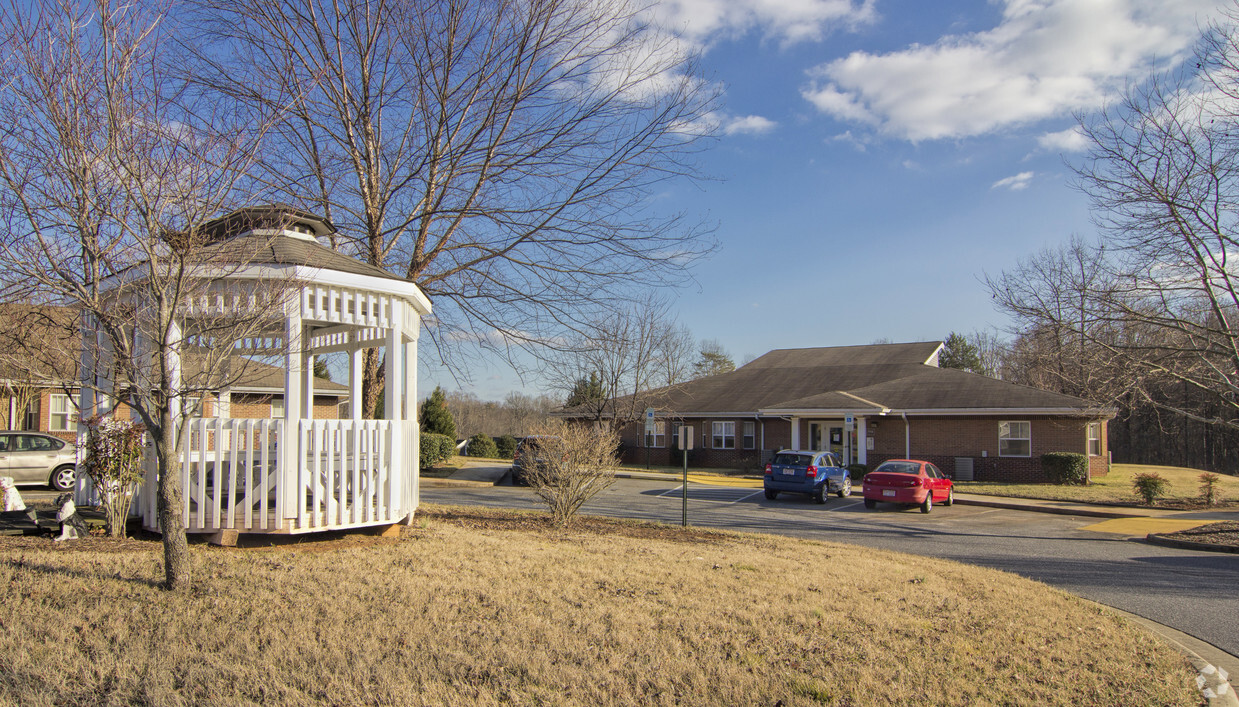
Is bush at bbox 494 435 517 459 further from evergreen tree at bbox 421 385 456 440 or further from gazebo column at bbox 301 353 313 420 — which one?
gazebo column at bbox 301 353 313 420

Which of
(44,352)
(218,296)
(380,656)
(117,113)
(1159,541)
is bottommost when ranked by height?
(1159,541)

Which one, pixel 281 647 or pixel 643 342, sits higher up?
pixel 643 342

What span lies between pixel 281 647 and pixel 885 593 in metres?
5.61

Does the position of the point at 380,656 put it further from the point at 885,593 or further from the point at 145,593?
Answer: the point at 885,593

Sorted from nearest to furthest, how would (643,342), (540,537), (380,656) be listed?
(380,656) < (540,537) < (643,342)

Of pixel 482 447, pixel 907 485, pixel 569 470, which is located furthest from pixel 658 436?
pixel 569 470

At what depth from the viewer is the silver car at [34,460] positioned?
665 inches

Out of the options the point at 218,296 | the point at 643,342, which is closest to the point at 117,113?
the point at 218,296

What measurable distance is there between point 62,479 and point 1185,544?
890 inches

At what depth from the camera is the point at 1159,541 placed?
1452cm

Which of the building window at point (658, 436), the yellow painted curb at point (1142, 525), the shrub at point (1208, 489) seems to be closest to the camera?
the yellow painted curb at point (1142, 525)

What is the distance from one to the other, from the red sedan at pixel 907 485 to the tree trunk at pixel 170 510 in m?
17.0

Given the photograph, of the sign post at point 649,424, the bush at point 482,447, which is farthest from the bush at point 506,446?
the sign post at point 649,424

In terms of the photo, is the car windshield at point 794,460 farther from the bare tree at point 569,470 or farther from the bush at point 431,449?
the bush at point 431,449
